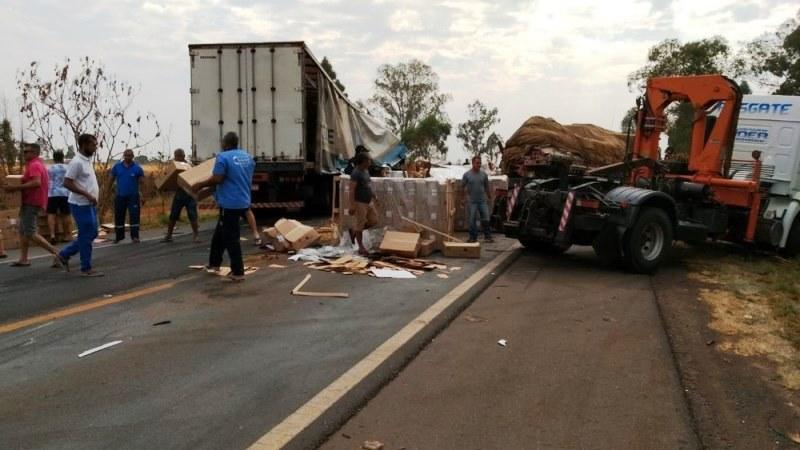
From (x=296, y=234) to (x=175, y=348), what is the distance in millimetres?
5177

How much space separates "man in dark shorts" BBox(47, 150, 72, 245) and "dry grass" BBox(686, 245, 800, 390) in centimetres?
1053

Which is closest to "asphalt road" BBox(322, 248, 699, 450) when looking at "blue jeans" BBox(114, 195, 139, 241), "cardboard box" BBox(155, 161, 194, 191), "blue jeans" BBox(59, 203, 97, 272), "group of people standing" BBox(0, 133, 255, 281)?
"group of people standing" BBox(0, 133, 255, 281)

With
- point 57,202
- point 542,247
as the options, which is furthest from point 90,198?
point 542,247

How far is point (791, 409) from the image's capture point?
4.41 meters

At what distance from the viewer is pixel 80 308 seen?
655cm

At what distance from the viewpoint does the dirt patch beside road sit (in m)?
4.10

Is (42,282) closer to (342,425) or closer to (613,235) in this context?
(342,425)

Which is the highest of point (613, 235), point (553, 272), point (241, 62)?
point (241, 62)

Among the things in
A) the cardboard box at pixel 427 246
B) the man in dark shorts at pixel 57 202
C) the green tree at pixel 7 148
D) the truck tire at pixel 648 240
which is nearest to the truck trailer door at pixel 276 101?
the man in dark shorts at pixel 57 202

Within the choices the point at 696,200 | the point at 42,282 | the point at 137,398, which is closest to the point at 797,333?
the point at 696,200

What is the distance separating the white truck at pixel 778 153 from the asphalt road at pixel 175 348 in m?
5.40

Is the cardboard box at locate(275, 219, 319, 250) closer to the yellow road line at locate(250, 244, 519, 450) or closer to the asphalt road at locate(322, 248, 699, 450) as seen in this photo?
the yellow road line at locate(250, 244, 519, 450)

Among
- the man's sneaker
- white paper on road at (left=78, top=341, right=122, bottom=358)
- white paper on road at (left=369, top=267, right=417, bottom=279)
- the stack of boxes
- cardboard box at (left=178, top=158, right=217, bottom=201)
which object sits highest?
cardboard box at (left=178, top=158, right=217, bottom=201)

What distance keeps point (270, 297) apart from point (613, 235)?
4.91 m
